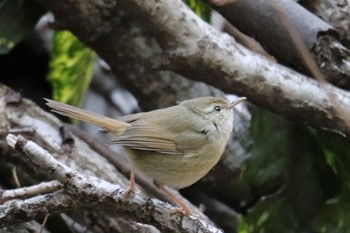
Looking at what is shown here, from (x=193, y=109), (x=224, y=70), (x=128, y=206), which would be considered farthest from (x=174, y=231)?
(x=224, y=70)

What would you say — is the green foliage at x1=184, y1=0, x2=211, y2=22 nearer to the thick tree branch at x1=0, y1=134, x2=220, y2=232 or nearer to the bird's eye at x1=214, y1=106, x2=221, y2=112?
the bird's eye at x1=214, y1=106, x2=221, y2=112

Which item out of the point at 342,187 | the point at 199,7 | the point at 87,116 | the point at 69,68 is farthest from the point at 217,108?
the point at 69,68

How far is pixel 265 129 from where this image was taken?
150 inches

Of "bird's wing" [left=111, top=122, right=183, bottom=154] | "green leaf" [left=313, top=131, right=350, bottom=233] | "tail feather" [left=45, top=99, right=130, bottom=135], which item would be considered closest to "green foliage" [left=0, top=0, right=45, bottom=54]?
"tail feather" [left=45, top=99, right=130, bottom=135]

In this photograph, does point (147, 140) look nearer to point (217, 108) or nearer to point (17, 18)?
point (217, 108)

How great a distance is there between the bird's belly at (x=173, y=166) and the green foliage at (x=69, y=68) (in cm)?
132

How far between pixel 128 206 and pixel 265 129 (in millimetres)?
1143

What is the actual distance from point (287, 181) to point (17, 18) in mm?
1595

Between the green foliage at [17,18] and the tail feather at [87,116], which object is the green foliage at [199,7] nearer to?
the green foliage at [17,18]

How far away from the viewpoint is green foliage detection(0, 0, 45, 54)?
A: 412 cm

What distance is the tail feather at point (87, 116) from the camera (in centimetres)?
313

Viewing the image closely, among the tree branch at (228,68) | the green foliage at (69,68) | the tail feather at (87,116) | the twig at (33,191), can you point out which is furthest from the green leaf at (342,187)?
the green foliage at (69,68)

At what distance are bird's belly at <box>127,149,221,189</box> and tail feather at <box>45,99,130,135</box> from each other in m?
0.11

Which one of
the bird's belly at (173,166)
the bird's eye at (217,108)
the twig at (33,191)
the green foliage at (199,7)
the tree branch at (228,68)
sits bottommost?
the twig at (33,191)
